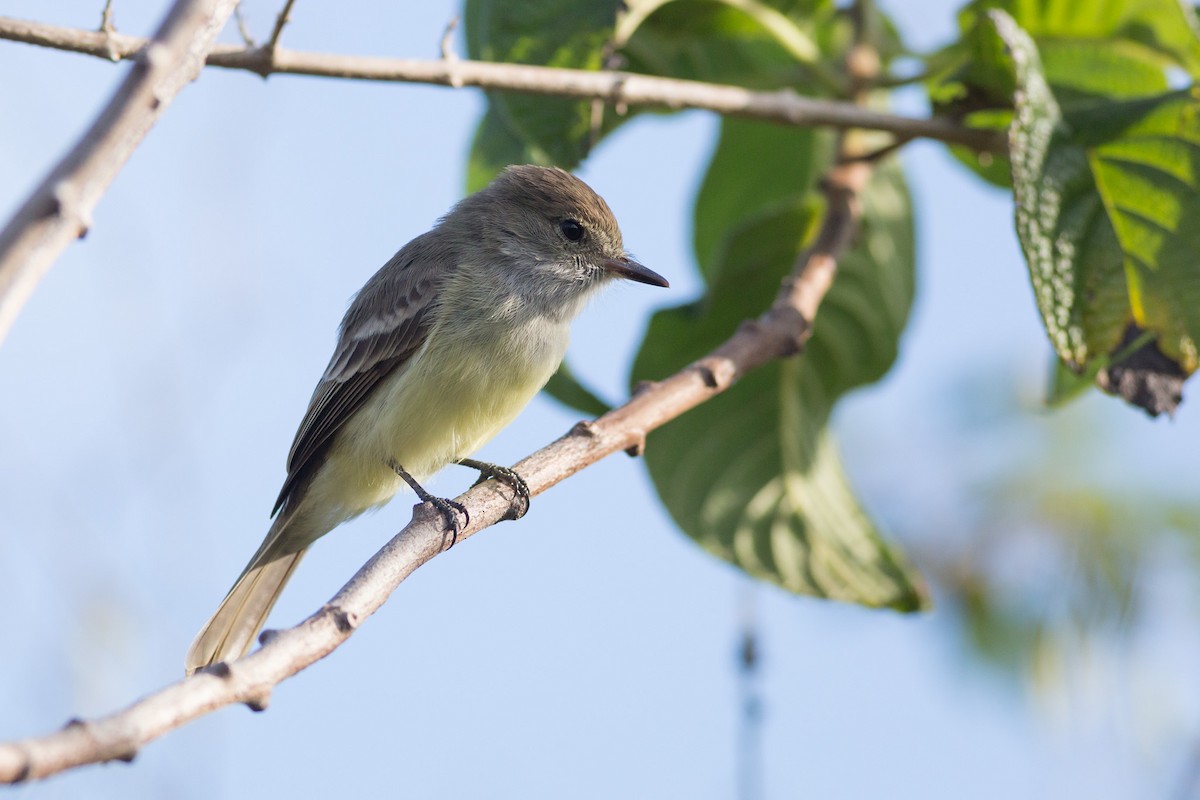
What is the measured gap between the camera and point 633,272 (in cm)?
Result: 432

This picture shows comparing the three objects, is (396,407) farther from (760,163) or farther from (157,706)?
(157,706)

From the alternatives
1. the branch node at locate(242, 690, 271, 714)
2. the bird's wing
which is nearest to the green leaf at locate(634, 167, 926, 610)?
the bird's wing

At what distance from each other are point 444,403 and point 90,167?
255 cm

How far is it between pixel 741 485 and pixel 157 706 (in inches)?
106

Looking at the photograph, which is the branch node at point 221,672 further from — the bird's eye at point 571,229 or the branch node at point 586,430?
the bird's eye at point 571,229

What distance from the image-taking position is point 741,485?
3.99 metres

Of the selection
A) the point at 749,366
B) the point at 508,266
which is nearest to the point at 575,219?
the point at 508,266

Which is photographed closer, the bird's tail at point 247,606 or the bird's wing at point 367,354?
the bird's tail at point 247,606

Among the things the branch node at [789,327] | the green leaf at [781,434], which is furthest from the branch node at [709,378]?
the green leaf at [781,434]

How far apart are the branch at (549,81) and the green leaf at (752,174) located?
76cm

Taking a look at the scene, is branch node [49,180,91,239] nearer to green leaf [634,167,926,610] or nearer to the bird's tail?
the bird's tail

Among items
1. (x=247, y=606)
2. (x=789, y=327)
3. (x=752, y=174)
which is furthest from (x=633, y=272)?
(x=247, y=606)

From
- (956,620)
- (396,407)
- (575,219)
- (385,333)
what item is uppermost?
(575,219)

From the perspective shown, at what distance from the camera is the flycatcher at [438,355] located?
3949 millimetres
